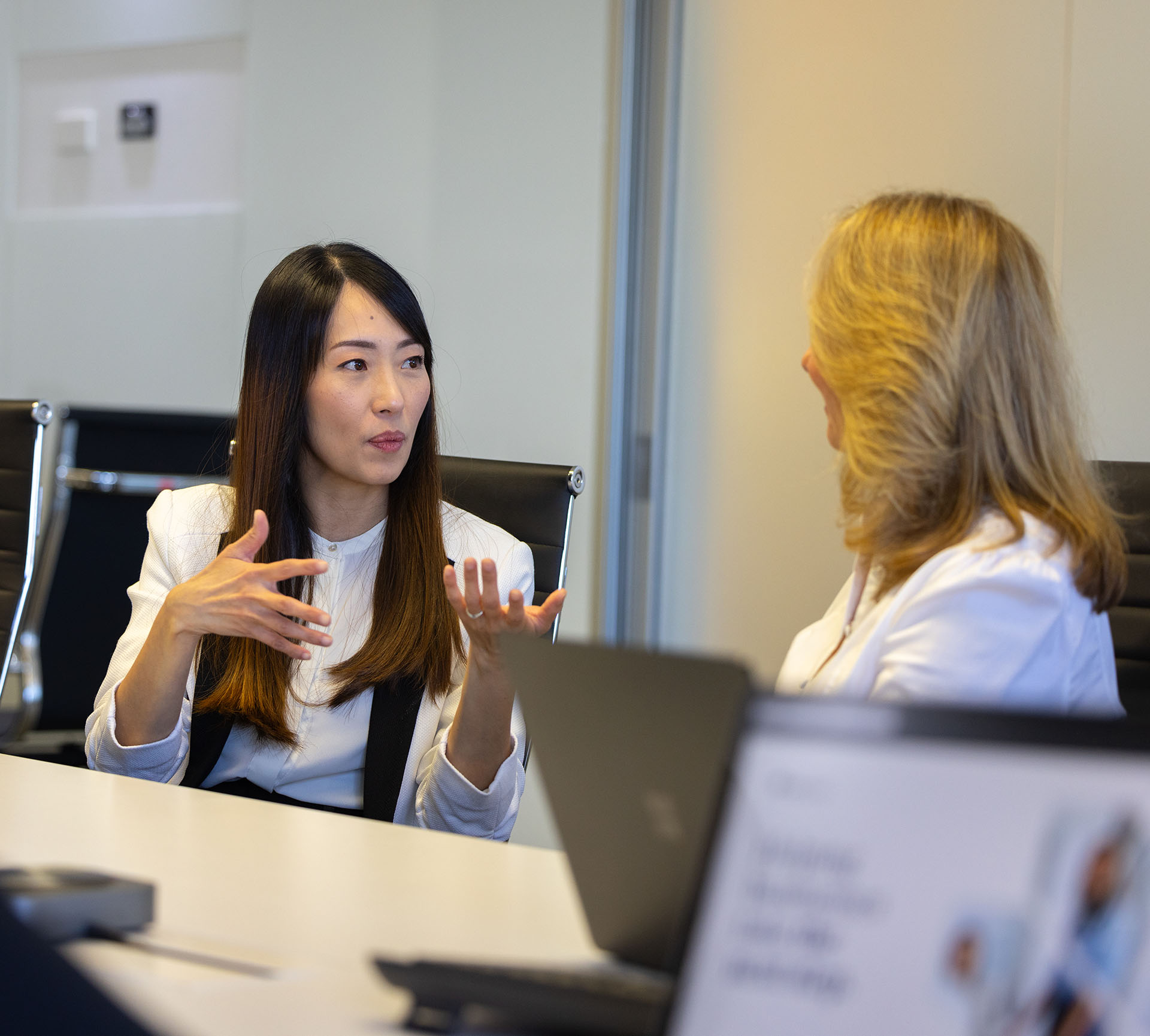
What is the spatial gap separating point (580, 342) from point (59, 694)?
1.47 m

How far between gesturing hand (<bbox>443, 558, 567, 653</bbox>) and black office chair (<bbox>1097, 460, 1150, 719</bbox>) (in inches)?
Answer: 29.8

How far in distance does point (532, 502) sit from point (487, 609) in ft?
1.62

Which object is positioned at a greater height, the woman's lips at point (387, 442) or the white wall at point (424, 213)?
the white wall at point (424, 213)

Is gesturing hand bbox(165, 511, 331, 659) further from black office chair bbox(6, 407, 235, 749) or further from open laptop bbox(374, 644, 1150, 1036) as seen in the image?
black office chair bbox(6, 407, 235, 749)

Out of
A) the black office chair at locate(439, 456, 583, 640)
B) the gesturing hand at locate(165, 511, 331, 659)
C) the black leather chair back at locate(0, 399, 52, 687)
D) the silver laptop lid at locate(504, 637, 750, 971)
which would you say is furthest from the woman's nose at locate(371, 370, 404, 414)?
the silver laptop lid at locate(504, 637, 750, 971)

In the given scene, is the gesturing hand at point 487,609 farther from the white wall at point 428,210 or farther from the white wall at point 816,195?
the white wall at point 428,210

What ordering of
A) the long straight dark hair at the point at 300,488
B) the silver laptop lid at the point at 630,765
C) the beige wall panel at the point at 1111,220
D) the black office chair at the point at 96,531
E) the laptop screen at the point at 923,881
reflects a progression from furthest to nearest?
the black office chair at the point at 96,531 → the beige wall panel at the point at 1111,220 → the long straight dark hair at the point at 300,488 → the silver laptop lid at the point at 630,765 → the laptop screen at the point at 923,881

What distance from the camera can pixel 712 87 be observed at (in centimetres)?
290

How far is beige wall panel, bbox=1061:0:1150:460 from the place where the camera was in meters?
2.43

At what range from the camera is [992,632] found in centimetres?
110

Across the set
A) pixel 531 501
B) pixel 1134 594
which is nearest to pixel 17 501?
pixel 531 501

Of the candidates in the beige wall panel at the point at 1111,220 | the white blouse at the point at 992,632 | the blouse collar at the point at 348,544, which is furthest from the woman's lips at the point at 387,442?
the beige wall panel at the point at 1111,220

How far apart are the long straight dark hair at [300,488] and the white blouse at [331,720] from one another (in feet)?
0.10

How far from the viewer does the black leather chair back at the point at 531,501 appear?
1.81m
